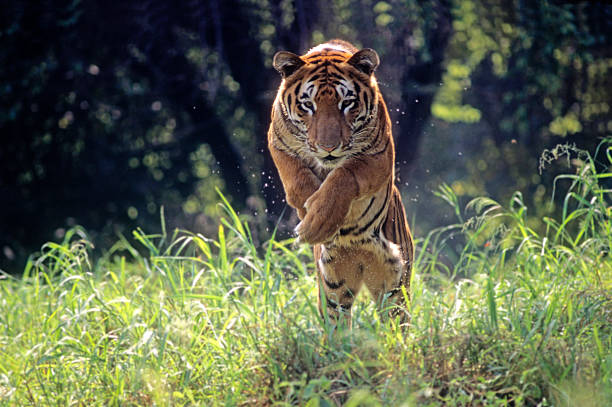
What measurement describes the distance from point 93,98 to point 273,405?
528 cm

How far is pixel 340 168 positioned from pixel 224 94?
12.3 feet

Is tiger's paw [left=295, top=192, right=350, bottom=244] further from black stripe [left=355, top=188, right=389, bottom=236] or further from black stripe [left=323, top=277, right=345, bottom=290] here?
black stripe [left=323, top=277, right=345, bottom=290]

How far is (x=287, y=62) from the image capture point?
339 cm

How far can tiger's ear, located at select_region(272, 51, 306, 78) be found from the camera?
334 cm

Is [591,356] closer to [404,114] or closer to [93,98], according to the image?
[404,114]

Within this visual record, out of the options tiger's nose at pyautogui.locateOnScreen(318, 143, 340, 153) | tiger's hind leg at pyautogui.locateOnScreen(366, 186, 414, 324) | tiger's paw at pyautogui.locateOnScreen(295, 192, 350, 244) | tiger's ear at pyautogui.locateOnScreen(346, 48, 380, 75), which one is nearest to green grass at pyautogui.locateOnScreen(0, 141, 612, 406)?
tiger's hind leg at pyautogui.locateOnScreen(366, 186, 414, 324)

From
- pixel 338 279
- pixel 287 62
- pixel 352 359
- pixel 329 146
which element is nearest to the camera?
pixel 352 359

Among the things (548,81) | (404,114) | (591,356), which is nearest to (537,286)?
(591,356)

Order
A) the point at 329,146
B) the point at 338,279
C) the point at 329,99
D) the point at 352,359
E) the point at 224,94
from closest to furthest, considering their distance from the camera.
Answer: the point at 352,359, the point at 329,146, the point at 329,99, the point at 338,279, the point at 224,94

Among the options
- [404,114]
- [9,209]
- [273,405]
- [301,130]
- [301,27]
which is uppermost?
[301,27]

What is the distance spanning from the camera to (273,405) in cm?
254

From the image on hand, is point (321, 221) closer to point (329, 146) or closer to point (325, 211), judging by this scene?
point (325, 211)

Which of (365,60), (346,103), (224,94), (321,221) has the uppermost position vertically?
(365,60)

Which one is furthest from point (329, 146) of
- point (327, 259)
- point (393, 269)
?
point (393, 269)
